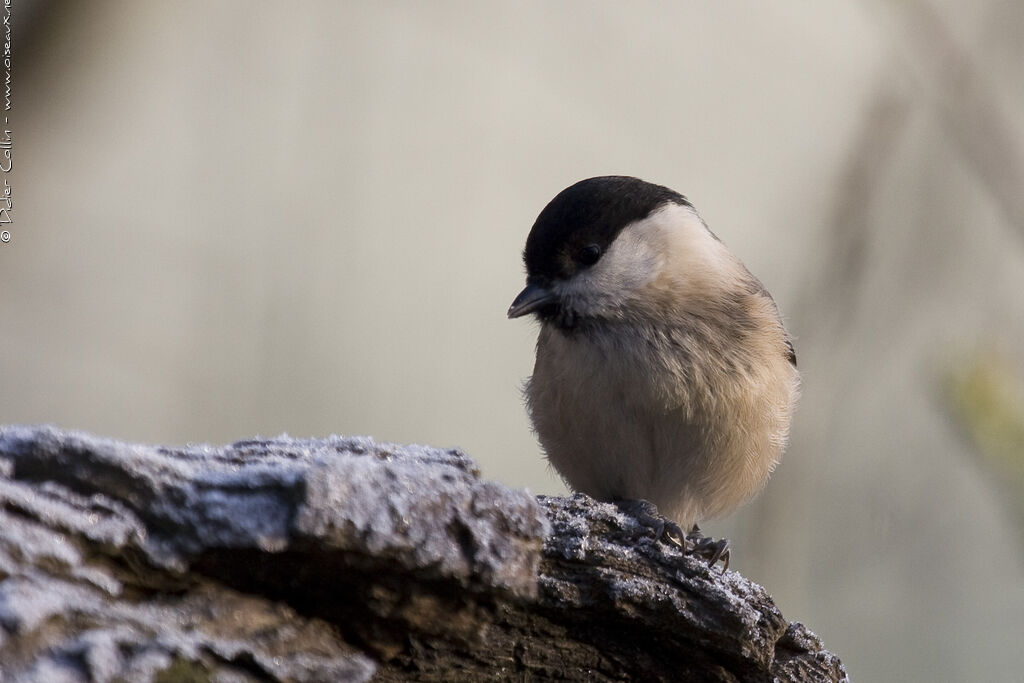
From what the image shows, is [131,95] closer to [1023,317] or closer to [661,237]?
[661,237]

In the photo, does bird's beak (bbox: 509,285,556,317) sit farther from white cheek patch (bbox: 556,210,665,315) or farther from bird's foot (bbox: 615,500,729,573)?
bird's foot (bbox: 615,500,729,573)

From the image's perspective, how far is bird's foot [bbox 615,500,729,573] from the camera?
1.49 meters

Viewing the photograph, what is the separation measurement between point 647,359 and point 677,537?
0.50 meters

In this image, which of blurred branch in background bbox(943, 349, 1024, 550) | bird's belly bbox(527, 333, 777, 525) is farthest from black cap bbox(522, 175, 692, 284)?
blurred branch in background bbox(943, 349, 1024, 550)

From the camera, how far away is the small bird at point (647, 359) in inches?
79.7

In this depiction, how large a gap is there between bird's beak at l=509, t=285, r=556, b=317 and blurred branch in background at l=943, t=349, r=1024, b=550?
81 cm

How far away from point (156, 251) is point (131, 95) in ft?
1.66

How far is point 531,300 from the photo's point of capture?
7.03 feet

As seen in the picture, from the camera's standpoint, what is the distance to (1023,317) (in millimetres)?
2891

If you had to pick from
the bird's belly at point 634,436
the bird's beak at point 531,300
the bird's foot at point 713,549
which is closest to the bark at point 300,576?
the bird's foot at point 713,549

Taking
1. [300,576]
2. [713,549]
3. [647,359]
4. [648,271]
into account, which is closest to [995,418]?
[713,549]

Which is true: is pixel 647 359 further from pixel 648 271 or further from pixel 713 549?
pixel 713 549

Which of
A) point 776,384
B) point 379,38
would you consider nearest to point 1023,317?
point 776,384

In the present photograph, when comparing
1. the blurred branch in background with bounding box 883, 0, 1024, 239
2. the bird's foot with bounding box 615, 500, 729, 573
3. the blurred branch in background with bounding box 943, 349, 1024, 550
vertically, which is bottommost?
the bird's foot with bounding box 615, 500, 729, 573
